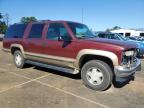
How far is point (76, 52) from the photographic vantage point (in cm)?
591

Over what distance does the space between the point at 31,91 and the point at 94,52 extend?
2.02 meters

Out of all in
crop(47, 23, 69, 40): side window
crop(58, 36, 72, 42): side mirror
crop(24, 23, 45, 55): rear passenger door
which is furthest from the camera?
crop(24, 23, 45, 55): rear passenger door

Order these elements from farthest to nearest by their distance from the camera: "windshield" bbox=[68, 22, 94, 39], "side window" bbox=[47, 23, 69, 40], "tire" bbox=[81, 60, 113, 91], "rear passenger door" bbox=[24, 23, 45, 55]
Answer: "rear passenger door" bbox=[24, 23, 45, 55] → "side window" bbox=[47, 23, 69, 40] → "windshield" bbox=[68, 22, 94, 39] → "tire" bbox=[81, 60, 113, 91]

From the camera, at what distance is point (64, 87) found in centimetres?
580

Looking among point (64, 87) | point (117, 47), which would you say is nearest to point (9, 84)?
point (64, 87)

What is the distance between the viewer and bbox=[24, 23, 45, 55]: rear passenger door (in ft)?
23.3

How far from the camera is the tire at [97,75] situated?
537 centimetres

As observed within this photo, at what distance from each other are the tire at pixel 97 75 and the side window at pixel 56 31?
4.45ft

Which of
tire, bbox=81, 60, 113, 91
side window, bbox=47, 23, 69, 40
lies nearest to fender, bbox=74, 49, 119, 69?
tire, bbox=81, 60, 113, 91

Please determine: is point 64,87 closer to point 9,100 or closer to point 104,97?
point 104,97

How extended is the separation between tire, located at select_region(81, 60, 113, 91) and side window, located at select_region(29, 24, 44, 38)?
235cm

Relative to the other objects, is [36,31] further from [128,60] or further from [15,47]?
[128,60]

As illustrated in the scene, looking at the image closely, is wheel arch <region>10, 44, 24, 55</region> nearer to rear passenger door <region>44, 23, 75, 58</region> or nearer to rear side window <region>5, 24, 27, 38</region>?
rear side window <region>5, 24, 27, 38</region>

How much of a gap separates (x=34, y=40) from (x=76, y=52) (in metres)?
2.11
